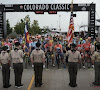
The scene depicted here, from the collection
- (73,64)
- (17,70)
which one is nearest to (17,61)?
(17,70)

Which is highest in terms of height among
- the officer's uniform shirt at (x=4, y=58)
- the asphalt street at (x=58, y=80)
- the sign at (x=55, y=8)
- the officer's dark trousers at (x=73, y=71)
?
the sign at (x=55, y=8)

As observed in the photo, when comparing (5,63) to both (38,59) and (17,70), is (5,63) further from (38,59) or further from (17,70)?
(38,59)

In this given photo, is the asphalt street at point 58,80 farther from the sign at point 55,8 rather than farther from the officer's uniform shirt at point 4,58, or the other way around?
the sign at point 55,8

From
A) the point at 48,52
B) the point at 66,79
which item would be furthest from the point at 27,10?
the point at 66,79

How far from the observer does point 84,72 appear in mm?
9336

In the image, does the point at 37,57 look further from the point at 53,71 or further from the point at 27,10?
the point at 27,10

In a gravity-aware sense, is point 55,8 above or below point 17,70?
above

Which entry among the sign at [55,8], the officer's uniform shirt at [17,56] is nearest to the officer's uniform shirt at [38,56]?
the officer's uniform shirt at [17,56]

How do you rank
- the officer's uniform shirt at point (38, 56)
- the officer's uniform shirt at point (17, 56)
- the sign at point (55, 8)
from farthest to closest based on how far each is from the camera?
the sign at point (55, 8) → the officer's uniform shirt at point (38, 56) → the officer's uniform shirt at point (17, 56)

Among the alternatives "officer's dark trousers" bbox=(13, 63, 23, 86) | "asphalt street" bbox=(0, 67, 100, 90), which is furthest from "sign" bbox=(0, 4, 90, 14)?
"officer's dark trousers" bbox=(13, 63, 23, 86)

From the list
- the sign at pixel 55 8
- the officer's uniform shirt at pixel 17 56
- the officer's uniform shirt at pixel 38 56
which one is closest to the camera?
the officer's uniform shirt at pixel 17 56

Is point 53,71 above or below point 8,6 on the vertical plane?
below

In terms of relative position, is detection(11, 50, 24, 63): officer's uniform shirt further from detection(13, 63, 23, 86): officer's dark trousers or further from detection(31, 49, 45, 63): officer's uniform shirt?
detection(31, 49, 45, 63): officer's uniform shirt

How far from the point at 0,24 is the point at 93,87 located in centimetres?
1627
